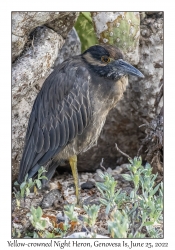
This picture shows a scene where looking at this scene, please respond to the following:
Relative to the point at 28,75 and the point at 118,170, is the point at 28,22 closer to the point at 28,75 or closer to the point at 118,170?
the point at 28,75

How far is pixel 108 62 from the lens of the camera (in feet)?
13.7

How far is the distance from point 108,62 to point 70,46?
3.57 feet

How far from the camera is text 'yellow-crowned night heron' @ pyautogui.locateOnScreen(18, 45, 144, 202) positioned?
13.8 feet

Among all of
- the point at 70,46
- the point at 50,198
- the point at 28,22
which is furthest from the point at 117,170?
the point at 28,22

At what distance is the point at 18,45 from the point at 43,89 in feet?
1.38

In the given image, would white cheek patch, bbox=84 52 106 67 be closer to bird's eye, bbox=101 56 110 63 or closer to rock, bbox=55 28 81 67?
bird's eye, bbox=101 56 110 63

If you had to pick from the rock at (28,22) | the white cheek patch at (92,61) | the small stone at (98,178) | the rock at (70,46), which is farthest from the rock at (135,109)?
the white cheek patch at (92,61)

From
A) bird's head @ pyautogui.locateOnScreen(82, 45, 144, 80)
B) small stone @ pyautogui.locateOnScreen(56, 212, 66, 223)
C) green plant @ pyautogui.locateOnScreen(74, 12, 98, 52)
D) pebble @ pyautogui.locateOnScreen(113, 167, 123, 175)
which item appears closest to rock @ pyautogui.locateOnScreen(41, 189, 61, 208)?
small stone @ pyautogui.locateOnScreen(56, 212, 66, 223)

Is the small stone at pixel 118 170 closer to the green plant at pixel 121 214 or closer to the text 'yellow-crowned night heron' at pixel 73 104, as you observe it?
the text 'yellow-crowned night heron' at pixel 73 104

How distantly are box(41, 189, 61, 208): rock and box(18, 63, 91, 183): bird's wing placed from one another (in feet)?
0.99

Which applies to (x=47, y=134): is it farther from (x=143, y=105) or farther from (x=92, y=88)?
(x=143, y=105)

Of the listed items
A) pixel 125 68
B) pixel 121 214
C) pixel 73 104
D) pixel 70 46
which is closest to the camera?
pixel 121 214

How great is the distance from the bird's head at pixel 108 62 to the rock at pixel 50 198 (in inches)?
41.3

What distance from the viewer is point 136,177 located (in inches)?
144
